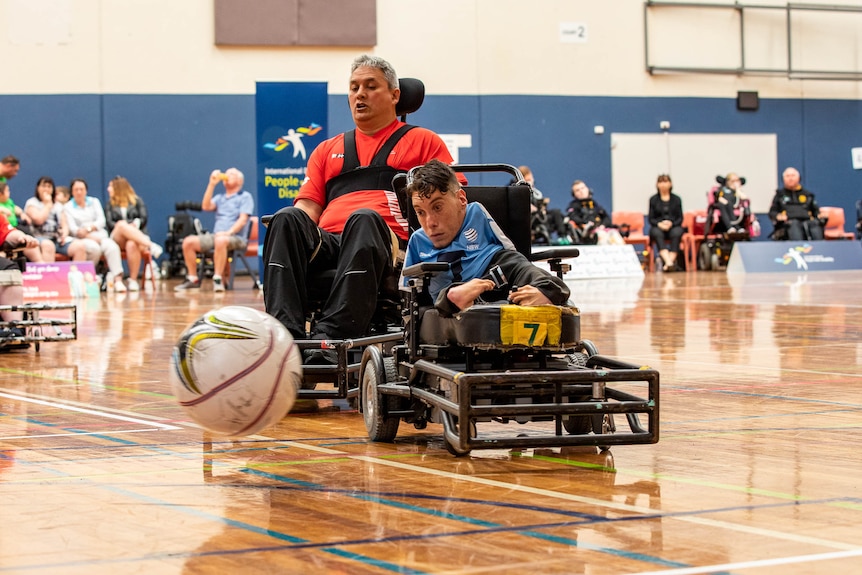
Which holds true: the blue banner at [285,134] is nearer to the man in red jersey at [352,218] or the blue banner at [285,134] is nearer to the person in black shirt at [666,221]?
the man in red jersey at [352,218]

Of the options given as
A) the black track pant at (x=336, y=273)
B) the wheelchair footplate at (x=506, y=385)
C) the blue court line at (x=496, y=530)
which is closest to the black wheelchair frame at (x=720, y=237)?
the black track pant at (x=336, y=273)

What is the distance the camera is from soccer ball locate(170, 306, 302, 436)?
337 centimetres

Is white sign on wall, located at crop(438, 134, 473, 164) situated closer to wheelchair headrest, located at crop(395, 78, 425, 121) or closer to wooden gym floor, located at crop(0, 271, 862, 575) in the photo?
wheelchair headrest, located at crop(395, 78, 425, 121)

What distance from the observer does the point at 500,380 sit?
337 centimetres

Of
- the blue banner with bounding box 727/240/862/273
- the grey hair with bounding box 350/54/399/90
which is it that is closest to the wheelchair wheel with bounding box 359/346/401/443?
the grey hair with bounding box 350/54/399/90

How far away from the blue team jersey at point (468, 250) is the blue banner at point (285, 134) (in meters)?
7.49

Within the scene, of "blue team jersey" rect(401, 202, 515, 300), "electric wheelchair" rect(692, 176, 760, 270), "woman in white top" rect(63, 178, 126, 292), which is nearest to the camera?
"blue team jersey" rect(401, 202, 515, 300)

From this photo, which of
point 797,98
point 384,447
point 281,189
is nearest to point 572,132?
point 797,98

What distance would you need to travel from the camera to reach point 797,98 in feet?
79.8

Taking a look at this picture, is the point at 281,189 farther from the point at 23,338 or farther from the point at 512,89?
the point at 512,89

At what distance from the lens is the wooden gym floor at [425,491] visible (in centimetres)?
230

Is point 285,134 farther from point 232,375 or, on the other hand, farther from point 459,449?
point 459,449

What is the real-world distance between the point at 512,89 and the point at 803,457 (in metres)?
19.4

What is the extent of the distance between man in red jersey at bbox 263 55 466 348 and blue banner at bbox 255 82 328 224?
610 centimetres
